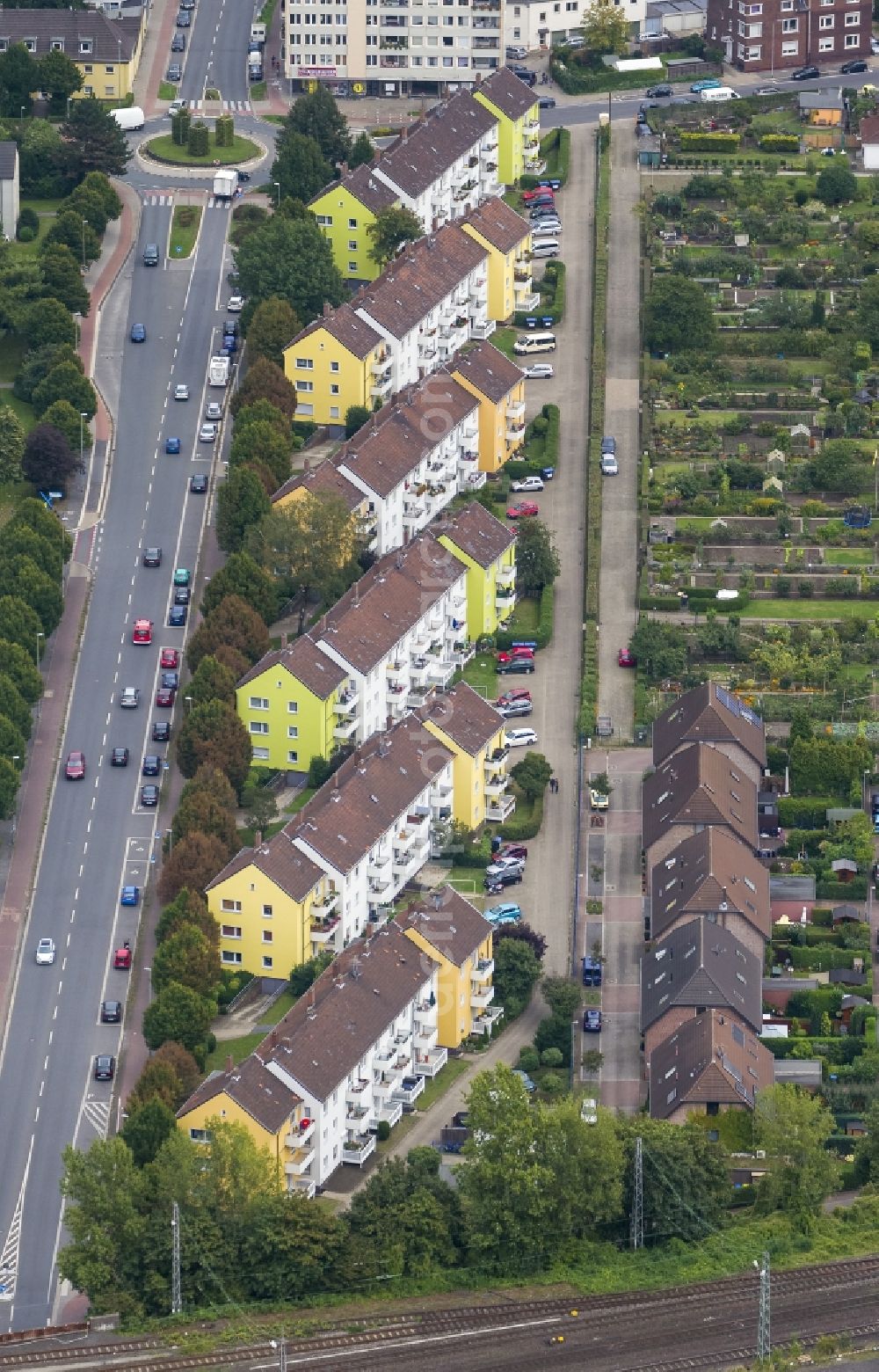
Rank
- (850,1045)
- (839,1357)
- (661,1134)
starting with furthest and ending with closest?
(850,1045) < (661,1134) < (839,1357)

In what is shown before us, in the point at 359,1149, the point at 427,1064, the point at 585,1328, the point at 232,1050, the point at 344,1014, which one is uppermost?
the point at 344,1014

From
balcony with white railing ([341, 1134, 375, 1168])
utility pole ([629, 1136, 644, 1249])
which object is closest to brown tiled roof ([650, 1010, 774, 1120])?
utility pole ([629, 1136, 644, 1249])

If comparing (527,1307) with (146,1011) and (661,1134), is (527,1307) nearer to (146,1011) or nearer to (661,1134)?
(661,1134)

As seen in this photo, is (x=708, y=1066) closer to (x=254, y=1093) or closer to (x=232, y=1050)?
(x=254, y=1093)

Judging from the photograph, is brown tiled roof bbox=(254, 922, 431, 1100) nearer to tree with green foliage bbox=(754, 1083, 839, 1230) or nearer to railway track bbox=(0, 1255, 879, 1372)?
railway track bbox=(0, 1255, 879, 1372)

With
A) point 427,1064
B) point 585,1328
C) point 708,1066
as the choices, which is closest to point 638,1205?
point 585,1328

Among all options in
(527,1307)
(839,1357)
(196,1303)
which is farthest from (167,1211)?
(839,1357)

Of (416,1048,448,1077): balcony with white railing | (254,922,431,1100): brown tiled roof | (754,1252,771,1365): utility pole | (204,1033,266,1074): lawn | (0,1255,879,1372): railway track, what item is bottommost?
(0,1255,879,1372): railway track
